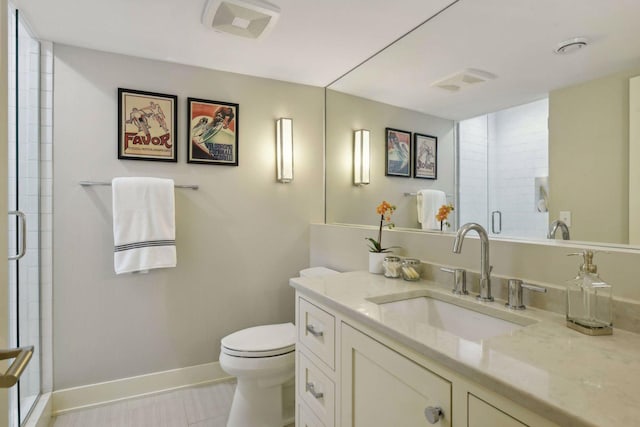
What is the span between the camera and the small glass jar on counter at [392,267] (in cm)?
163

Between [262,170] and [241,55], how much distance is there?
2.53ft

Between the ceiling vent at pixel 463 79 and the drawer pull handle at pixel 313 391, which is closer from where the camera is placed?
the drawer pull handle at pixel 313 391

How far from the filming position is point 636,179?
1.02 metres

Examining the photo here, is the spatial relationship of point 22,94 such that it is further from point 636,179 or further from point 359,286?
point 636,179

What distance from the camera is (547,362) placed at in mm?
747

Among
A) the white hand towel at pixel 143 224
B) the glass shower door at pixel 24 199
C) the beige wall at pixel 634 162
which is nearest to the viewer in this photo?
the beige wall at pixel 634 162

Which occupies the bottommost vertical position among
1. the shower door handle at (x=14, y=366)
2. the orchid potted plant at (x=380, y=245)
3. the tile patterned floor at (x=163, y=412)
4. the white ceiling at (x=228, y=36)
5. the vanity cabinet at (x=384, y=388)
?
the tile patterned floor at (x=163, y=412)

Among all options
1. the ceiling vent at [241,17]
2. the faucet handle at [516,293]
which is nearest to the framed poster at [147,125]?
the ceiling vent at [241,17]

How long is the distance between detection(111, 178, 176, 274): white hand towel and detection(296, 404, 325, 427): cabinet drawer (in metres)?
1.17

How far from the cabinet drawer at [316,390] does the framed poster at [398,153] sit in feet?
3.84

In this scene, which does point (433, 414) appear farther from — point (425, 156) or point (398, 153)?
point (398, 153)

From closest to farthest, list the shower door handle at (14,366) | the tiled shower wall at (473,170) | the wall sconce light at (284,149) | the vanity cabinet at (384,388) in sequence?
the shower door handle at (14,366) < the vanity cabinet at (384,388) < the tiled shower wall at (473,170) < the wall sconce light at (284,149)

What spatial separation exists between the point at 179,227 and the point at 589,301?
214cm

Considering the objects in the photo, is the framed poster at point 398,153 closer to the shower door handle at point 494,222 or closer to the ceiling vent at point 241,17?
the shower door handle at point 494,222
